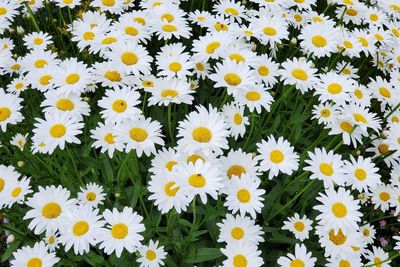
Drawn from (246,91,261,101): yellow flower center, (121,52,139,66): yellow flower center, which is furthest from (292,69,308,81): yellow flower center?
(121,52,139,66): yellow flower center

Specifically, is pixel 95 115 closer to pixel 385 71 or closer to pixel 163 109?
pixel 163 109

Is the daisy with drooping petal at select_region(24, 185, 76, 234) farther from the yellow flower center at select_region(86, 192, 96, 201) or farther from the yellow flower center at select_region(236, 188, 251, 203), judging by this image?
the yellow flower center at select_region(236, 188, 251, 203)

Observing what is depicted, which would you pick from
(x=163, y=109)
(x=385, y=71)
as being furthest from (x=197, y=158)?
(x=385, y=71)

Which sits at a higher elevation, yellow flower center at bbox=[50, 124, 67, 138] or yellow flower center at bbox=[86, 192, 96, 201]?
yellow flower center at bbox=[50, 124, 67, 138]

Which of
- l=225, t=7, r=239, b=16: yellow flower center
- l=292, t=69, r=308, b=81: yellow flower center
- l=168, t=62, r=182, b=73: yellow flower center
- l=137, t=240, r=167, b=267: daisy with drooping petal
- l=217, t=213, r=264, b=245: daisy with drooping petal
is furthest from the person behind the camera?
l=225, t=7, r=239, b=16: yellow flower center

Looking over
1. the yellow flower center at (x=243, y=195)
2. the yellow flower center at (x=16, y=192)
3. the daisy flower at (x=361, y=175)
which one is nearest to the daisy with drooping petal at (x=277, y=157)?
the yellow flower center at (x=243, y=195)

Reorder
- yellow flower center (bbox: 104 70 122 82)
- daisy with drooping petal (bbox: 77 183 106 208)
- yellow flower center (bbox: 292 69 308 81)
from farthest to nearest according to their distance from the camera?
yellow flower center (bbox: 292 69 308 81)
yellow flower center (bbox: 104 70 122 82)
daisy with drooping petal (bbox: 77 183 106 208)
